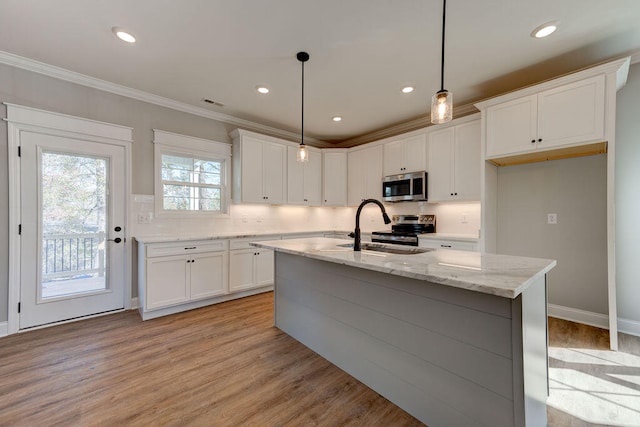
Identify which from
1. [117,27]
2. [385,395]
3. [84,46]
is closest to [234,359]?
[385,395]

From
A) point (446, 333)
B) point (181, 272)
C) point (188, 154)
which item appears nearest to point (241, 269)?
point (181, 272)

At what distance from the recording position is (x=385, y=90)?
131 inches

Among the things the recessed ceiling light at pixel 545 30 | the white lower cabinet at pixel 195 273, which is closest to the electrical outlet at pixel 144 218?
the white lower cabinet at pixel 195 273

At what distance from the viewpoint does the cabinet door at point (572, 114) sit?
2.42 metres

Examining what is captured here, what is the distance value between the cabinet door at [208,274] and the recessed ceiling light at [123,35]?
2.29m

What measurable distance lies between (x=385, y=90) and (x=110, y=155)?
342cm

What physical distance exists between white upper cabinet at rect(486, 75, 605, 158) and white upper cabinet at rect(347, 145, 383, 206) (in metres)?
1.83

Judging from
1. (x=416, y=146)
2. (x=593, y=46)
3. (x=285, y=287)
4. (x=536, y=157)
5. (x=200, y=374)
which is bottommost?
(x=200, y=374)

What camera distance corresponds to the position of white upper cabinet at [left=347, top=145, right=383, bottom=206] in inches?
183

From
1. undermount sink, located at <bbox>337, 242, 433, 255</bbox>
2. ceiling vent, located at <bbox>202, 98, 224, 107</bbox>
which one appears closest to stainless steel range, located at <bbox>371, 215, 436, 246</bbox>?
undermount sink, located at <bbox>337, 242, 433, 255</bbox>

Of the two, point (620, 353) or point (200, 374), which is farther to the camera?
point (620, 353)

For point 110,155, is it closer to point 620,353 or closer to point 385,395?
point 385,395

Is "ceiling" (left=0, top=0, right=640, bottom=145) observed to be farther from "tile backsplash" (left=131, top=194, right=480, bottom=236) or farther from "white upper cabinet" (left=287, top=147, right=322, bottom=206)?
"tile backsplash" (left=131, top=194, right=480, bottom=236)

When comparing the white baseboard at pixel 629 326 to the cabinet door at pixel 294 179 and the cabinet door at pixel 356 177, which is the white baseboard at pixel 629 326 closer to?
the cabinet door at pixel 356 177
